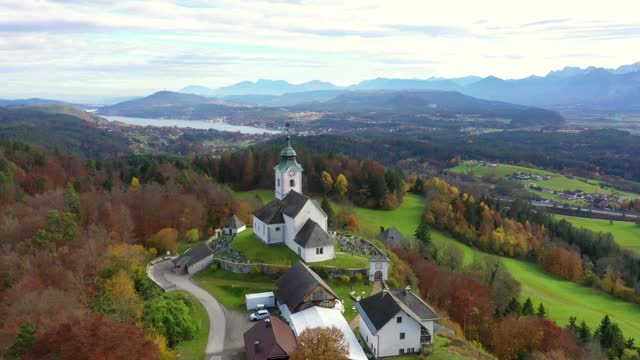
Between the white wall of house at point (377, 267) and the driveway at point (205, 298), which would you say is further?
the white wall of house at point (377, 267)

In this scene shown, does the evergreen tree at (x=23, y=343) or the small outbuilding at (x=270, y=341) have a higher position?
the evergreen tree at (x=23, y=343)

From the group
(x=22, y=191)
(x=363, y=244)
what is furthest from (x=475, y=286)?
(x=22, y=191)

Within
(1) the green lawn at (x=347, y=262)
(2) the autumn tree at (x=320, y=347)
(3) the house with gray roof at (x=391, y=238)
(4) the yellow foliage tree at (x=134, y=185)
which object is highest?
(4) the yellow foliage tree at (x=134, y=185)

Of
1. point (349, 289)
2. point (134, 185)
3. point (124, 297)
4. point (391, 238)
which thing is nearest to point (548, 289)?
point (391, 238)

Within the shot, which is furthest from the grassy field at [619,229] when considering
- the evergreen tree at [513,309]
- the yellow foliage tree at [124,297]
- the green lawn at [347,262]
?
the yellow foliage tree at [124,297]

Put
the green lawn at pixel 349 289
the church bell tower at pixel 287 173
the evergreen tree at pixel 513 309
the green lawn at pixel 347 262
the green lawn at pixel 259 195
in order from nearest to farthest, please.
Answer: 1. the green lawn at pixel 349 289
2. the green lawn at pixel 347 262
3. the evergreen tree at pixel 513 309
4. the church bell tower at pixel 287 173
5. the green lawn at pixel 259 195

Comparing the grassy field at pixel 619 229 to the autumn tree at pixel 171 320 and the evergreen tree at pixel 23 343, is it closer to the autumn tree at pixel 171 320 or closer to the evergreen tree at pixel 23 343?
the autumn tree at pixel 171 320

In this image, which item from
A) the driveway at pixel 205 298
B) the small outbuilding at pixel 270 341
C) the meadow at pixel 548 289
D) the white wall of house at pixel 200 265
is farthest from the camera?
the meadow at pixel 548 289

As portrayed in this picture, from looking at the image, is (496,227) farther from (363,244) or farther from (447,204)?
(363,244)
